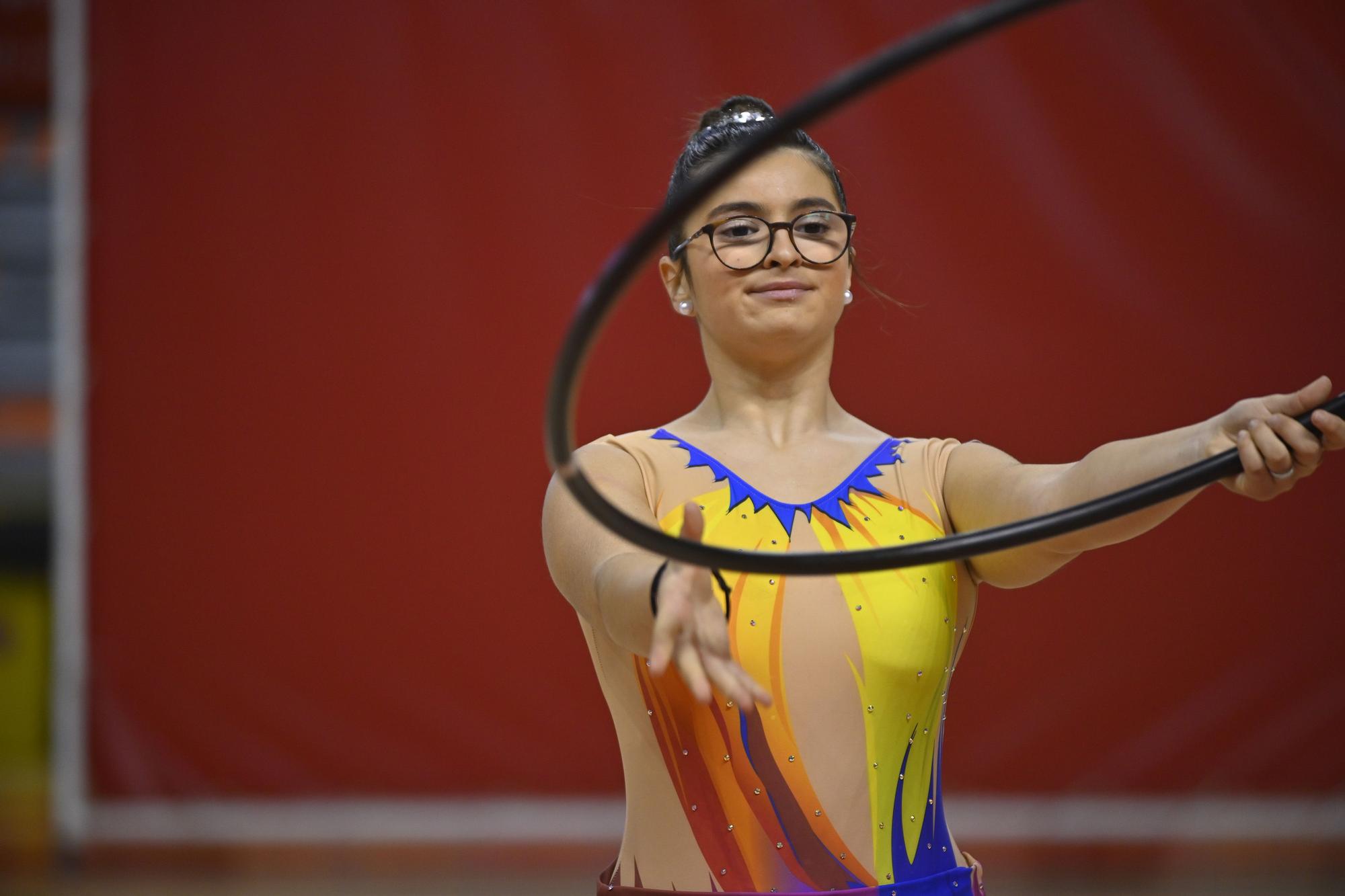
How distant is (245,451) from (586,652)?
110 centimetres

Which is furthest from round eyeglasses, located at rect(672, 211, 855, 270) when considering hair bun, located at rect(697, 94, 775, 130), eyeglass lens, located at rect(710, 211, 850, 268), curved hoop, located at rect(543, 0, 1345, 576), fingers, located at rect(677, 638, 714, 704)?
fingers, located at rect(677, 638, 714, 704)

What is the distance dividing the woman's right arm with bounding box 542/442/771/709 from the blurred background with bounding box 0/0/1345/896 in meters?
2.02

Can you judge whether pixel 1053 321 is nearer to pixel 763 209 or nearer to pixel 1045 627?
pixel 1045 627

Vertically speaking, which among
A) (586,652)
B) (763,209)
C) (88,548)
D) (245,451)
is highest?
(763,209)

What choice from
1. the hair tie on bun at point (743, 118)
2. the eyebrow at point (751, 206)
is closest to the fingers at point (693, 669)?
the eyebrow at point (751, 206)

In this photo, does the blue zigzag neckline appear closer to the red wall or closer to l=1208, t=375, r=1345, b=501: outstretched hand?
l=1208, t=375, r=1345, b=501: outstretched hand

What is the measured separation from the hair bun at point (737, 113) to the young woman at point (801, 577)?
12 cm

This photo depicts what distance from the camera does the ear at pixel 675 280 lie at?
1670 mm

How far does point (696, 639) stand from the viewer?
1.11 meters

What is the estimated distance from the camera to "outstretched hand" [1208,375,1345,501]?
4.05 feet

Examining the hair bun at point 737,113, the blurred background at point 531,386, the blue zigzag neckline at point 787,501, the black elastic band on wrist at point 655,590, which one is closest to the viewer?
the black elastic band on wrist at point 655,590

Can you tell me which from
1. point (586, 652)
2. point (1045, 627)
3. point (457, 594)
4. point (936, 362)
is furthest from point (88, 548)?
point (1045, 627)

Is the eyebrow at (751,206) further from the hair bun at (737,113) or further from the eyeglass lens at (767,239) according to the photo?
the hair bun at (737,113)

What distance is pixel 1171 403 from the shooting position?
11.3ft
